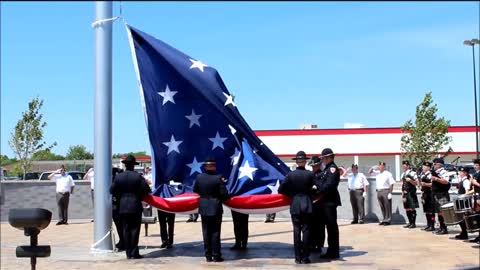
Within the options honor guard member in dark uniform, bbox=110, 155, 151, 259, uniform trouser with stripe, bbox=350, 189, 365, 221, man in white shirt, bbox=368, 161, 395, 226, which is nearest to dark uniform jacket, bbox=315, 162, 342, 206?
honor guard member in dark uniform, bbox=110, 155, 151, 259

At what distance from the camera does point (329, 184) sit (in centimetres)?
1073

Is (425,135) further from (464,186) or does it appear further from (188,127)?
(188,127)

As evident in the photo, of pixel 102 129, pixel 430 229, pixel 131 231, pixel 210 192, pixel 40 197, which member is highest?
pixel 102 129

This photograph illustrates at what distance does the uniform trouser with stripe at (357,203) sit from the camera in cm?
1777

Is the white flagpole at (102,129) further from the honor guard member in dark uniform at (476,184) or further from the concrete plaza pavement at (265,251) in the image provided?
the honor guard member in dark uniform at (476,184)

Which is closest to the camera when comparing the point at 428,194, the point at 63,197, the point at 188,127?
the point at 188,127

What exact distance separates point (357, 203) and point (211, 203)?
839 centimetres

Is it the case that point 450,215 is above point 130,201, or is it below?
below

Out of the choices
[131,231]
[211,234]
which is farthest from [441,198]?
[131,231]

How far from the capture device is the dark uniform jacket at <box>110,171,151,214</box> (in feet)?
34.6

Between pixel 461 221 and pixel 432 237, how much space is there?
1.70 metres

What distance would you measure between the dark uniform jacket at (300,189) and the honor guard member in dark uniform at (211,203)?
1.14 meters

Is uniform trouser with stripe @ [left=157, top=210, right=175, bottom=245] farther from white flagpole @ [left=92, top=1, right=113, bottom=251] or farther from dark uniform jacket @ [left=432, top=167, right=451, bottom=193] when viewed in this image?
dark uniform jacket @ [left=432, top=167, right=451, bottom=193]

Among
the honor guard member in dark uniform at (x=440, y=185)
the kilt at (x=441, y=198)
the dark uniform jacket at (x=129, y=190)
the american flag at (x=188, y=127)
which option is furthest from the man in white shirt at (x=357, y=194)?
the dark uniform jacket at (x=129, y=190)
